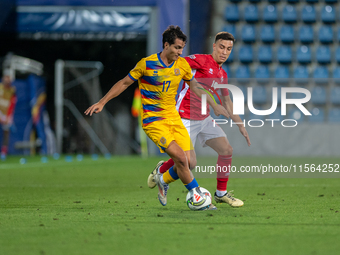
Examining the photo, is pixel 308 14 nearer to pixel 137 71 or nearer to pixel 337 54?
pixel 337 54

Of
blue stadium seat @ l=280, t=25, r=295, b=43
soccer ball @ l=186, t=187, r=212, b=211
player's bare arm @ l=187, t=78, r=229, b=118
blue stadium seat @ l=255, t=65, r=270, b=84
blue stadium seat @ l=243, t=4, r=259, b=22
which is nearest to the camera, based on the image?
soccer ball @ l=186, t=187, r=212, b=211

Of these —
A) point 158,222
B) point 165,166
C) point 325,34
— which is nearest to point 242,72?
point 325,34

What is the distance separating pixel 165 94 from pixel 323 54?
14300mm

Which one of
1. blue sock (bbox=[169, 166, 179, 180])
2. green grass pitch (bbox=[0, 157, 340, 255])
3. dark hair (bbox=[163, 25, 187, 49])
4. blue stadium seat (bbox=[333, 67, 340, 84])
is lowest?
green grass pitch (bbox=[0, 157, 340, 255])

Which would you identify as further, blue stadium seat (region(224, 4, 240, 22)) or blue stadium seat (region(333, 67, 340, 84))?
blue stadium seat (region(224, 4, 240, 22))

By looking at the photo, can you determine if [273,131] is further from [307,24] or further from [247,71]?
[307,24]

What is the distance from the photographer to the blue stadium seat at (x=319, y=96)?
17.7m

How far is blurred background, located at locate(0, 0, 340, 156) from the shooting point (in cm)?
1691

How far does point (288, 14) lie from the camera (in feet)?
60.0

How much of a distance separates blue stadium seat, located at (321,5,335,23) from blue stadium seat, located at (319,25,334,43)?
0.24 m

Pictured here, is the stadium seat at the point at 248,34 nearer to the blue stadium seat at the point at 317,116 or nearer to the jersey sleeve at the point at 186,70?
the blue stadium seat at the point at 317,116

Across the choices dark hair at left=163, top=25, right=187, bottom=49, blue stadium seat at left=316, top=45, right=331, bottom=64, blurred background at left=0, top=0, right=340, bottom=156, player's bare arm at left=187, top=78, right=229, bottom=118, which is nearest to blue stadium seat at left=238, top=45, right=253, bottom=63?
blurred background at left=0, top=0, right=340, bottom=156

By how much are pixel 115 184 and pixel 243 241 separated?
190 inches

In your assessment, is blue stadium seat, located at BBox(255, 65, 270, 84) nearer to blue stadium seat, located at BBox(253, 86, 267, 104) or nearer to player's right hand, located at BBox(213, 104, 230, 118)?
blue stadium seat, located at BBox(253, 86, 267, 104)
